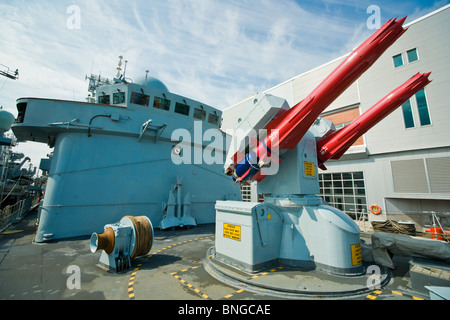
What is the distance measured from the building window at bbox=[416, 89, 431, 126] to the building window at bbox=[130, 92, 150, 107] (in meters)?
17.3

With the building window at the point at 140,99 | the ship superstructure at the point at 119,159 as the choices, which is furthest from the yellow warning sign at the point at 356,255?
the building window at the point at 140,99

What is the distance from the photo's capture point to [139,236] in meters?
5.86

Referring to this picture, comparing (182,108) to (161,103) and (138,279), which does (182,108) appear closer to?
(161,103)

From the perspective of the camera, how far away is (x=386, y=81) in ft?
46.2

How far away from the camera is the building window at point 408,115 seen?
12703 millimetres

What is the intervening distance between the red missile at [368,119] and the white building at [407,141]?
9.14 metres

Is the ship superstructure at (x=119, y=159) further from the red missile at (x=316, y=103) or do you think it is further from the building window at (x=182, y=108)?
the red missile at (x=316, y=103)

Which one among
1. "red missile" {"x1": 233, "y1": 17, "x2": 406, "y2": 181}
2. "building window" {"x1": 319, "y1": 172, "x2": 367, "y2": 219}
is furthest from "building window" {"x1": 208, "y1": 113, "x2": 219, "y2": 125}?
"building window" {"x1": 319, "y1": 172, "x2": 367, "y2": 219}

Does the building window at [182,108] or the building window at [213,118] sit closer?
the building window at [182,108]

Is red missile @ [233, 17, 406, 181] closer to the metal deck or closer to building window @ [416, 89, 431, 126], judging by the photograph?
the metal deck

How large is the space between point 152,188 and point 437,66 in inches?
751

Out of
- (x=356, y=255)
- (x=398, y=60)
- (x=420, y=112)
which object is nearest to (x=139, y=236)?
(x=356, y=255)

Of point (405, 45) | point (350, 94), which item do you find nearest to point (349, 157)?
point (350, 94)

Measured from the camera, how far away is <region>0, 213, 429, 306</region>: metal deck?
4086 millimetres
